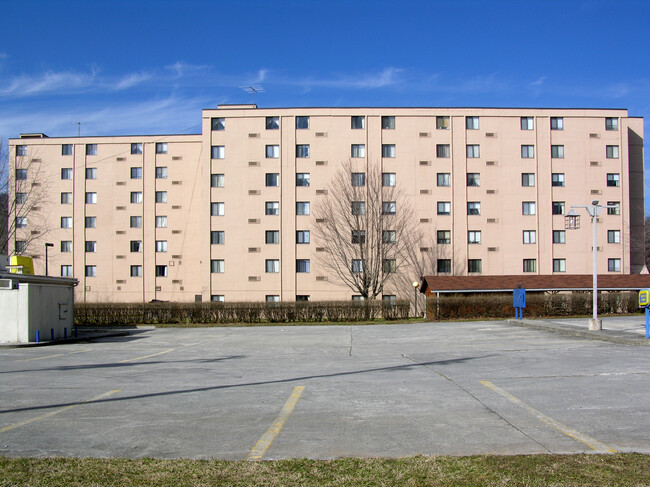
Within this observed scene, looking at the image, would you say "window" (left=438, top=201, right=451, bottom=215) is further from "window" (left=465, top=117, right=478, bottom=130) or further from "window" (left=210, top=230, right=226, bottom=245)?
"window" (left=210, top=230, right=226, bottom=245)

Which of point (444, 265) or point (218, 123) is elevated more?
point (218, 123)

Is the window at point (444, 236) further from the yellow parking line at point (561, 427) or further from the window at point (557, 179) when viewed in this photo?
the yellow parking line at point (561, 427)

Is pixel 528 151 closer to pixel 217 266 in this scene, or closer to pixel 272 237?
pixel 272 237

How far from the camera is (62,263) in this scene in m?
51.0

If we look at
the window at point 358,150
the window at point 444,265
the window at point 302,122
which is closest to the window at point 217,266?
the window at point 302,122

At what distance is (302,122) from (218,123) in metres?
7.13

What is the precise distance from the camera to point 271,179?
1860 inches

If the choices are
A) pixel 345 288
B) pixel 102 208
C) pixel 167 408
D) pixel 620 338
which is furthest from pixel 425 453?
pixel 102 208

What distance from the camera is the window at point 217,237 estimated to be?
47156mm

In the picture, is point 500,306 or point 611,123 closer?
point 500,306

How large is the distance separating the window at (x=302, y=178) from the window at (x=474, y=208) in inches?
541

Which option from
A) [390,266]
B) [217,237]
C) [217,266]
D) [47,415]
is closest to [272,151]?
[217,237]

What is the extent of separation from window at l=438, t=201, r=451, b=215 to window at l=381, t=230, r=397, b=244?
431cm

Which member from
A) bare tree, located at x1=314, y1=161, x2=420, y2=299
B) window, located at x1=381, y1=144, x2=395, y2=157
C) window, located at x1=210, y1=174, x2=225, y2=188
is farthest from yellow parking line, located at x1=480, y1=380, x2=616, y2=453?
window, located at x1=210, y1=174, x2=225, y2=188
